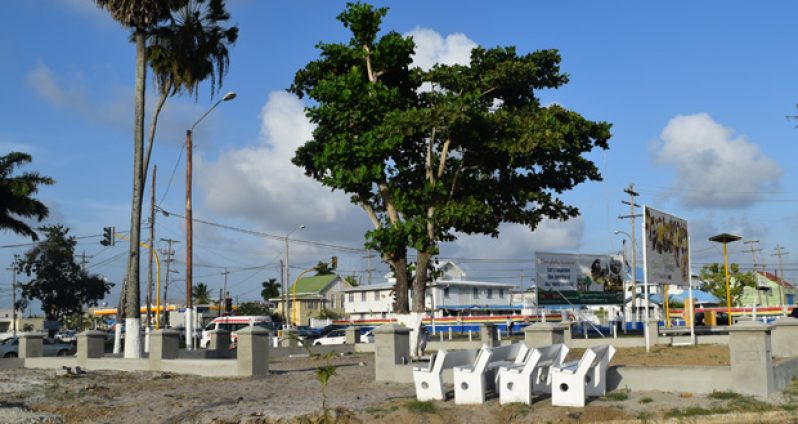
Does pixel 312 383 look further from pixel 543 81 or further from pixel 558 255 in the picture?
pixel 558 255

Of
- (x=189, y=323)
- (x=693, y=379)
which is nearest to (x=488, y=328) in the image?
(x=189, y=323)

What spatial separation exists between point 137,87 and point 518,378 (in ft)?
65.1

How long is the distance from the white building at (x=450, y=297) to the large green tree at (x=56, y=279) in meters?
30.7

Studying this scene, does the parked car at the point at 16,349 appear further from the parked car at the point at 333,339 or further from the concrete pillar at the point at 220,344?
the concrete pillar at the point at 220,344

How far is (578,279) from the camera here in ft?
146

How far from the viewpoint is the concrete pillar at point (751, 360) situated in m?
Result: 13.9

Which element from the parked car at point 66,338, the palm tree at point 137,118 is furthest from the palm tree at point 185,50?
the parked car at point 66,338

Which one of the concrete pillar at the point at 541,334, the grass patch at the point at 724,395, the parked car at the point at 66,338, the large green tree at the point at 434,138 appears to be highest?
the large green tree at the point at 434,138

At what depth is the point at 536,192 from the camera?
26484 millimetres

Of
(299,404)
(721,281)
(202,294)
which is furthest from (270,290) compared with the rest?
(299,404)

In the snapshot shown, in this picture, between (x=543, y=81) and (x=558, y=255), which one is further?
(x=558, y=255)

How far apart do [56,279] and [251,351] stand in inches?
3223

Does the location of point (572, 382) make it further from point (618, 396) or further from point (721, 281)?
point (721, 281)

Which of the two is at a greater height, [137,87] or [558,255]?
[137,87]
